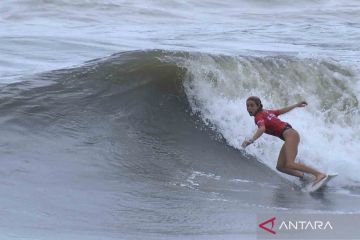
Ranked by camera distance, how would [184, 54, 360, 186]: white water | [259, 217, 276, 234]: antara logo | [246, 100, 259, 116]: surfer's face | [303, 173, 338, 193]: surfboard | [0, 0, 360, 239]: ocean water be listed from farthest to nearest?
[184, 54, 360, 186]: white water → [246, 100, 259, 116]: surfer's face → [303, 173, 338, 193]: surfboard → [0, 0, 360, 239]: ocean water → [259, 217, 276, 234]: antara logo

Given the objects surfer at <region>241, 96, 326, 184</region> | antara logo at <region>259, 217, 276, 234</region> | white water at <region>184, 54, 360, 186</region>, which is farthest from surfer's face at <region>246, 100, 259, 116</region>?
antara logo at <region>259, 217, 276, 234</region>

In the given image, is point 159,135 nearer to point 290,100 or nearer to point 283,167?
point 283,167

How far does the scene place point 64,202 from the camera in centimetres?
691

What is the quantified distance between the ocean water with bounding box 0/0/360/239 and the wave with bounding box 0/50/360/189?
3 cm

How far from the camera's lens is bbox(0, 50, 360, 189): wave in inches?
383

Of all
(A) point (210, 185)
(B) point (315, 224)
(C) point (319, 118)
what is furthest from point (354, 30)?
(B) point (315, 224)

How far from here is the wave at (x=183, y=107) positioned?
973 cm

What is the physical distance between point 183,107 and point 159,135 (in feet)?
3.16

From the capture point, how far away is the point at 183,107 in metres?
11.1

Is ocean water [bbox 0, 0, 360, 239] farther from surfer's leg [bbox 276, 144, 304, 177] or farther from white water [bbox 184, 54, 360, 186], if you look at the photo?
surfer's leg [bbox 276, 144, 304, 177]

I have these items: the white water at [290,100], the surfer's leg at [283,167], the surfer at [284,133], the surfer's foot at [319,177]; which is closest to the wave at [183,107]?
the white water at [290,100]

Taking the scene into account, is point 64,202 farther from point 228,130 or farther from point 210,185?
point 228,130

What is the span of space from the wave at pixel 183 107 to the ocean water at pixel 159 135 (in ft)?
0.09

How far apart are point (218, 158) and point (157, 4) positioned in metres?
15.4
